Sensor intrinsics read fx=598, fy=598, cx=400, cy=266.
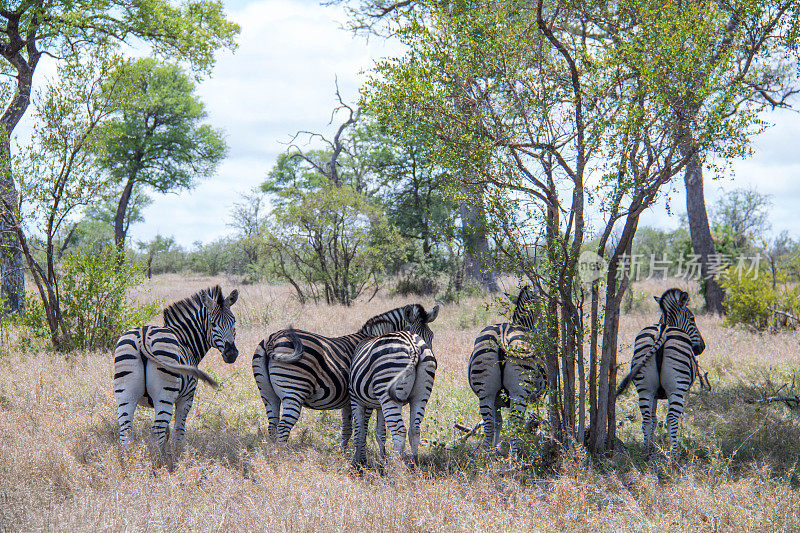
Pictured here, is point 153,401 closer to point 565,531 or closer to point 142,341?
point 142,341

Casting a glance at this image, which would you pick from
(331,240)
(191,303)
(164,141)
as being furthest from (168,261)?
(191,303)

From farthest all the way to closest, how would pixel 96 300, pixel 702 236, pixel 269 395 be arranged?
pixel 702 236 < pixel 96 300 < pixel 269 395

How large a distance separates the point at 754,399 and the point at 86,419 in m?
7.96

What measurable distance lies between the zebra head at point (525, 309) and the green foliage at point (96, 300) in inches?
251

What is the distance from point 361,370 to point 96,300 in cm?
644

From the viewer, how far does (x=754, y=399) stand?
7.61 m

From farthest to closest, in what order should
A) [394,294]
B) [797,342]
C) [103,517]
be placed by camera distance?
[394,294] < [797,342] < [103,517]

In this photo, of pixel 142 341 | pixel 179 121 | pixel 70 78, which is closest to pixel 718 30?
pixel 142 341

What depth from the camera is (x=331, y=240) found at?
1817 centimetres

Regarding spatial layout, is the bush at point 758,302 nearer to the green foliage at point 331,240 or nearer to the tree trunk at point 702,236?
the tree trunk at point 702,236

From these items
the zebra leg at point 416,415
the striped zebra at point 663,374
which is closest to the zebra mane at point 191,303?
the zebra leg at point 416,415

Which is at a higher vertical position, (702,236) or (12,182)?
(12,182)

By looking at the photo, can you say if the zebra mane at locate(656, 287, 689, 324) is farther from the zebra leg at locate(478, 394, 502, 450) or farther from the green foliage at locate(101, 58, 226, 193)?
the green foliage at locate(101, 58, 226, 193)

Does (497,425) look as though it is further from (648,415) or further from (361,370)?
(361,370)
